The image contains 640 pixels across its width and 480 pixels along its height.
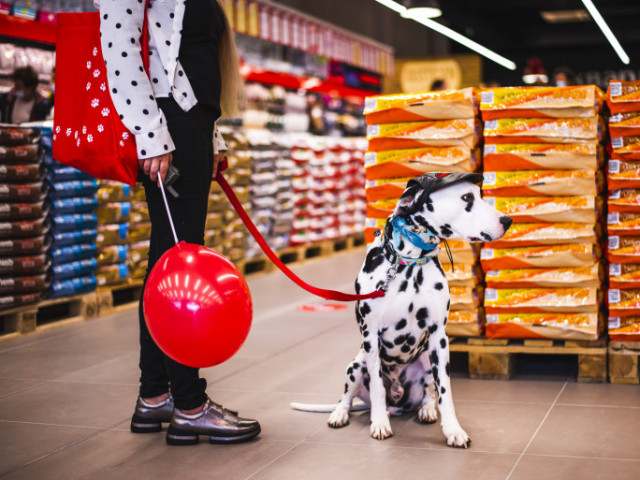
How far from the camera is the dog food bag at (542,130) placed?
4316 mm

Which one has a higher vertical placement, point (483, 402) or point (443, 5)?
point (443, 5)

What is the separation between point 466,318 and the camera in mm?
4523

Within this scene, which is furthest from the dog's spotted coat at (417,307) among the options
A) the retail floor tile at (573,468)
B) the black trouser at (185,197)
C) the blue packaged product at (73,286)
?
the blue packaged product at (73,286)

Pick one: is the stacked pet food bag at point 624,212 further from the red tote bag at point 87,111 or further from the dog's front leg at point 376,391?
the red tote bag at point 87,111

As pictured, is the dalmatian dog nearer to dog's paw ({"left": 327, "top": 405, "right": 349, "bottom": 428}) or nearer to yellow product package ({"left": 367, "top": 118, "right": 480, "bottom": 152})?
dog's paw ({"left": 327, "top": 405, "right": 349, "bottom": 428})

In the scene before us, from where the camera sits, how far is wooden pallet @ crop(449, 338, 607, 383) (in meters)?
4.38

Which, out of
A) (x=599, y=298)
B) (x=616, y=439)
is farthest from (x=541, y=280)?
(x=616, y=439)

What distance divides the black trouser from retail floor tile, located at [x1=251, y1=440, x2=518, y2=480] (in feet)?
1.71

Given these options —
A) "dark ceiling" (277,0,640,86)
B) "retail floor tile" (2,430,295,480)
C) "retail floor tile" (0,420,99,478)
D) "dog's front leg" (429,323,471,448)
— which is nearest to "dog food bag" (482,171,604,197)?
"dog's front leg" (429,323,471,448)

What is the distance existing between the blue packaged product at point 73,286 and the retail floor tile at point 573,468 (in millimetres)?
4299

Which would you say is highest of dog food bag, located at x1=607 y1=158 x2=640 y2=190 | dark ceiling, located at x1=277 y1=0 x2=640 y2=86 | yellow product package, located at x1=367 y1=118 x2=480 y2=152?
dark ceiling, located at x1=277 y1=0 x2=640 y2=86

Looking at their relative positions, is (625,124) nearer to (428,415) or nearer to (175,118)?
(428,415)

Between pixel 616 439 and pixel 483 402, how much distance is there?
77 cm

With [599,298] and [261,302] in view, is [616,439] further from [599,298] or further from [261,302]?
[261,302]
